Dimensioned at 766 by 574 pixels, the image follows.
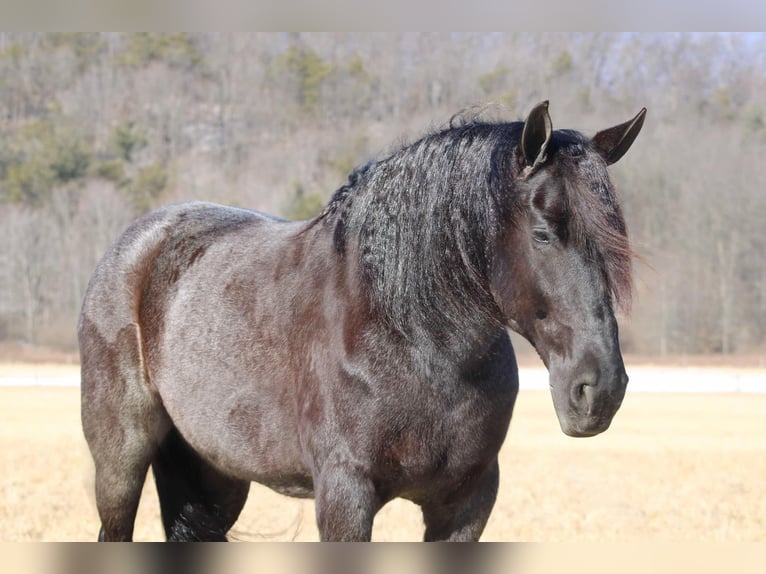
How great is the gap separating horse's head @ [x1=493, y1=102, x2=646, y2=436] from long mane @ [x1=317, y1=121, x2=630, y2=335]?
0.19 ft

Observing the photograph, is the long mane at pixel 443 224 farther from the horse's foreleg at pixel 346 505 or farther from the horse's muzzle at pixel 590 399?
the horse's foreleg at pixel 346 505

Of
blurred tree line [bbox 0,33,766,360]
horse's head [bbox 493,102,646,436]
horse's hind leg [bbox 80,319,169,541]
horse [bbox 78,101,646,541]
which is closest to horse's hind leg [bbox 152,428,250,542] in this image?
horse's hind leg [bbox 80,319,169,541]

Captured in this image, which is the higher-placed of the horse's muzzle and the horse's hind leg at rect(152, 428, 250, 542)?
the horse's muzzle

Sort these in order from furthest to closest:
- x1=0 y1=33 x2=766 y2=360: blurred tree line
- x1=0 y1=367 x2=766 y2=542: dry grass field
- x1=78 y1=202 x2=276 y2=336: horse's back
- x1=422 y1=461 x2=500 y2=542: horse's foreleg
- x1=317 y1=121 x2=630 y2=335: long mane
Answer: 1. x1=0 y1=33 x2=766 y2=360: blurred tree line
2. x1=0 y1=367 x2=766 y2=542: dry grass field
3. x1=78 y1=202 x2=276 y2=336: horse's back
4. x1=422 y1=461 x2=500 y2=542: horse's foreleg
5. x1=317 y1=121 x2=630 y2=335: long mane

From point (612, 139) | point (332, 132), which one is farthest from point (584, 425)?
point (332, 132)

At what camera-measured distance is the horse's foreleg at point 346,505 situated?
11.2ft

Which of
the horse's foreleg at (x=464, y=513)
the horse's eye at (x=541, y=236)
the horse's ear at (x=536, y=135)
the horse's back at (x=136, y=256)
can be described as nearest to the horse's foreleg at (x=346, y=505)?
the horse's foreleg at (x=464, y=513)

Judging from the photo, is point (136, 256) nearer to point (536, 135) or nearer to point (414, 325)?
point (414, 325)

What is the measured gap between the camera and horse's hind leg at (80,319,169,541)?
468 cm

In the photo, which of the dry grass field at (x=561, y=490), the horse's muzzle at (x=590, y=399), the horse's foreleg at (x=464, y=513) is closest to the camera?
the horse's muzzle at (x=590, y=399)

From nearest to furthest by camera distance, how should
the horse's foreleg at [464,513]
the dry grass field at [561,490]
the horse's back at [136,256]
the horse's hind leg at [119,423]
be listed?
the horse's foreleg at [464,513] → the horse's hind leg at [119,423] → the horse's back at [136,256] → the dry grass field at [561,490]

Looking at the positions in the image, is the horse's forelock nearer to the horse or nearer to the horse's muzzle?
the horse

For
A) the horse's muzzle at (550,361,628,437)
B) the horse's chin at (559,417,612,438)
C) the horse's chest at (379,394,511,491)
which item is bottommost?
the horse's chest at (379,394,511,491)

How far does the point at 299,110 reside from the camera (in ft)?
171
